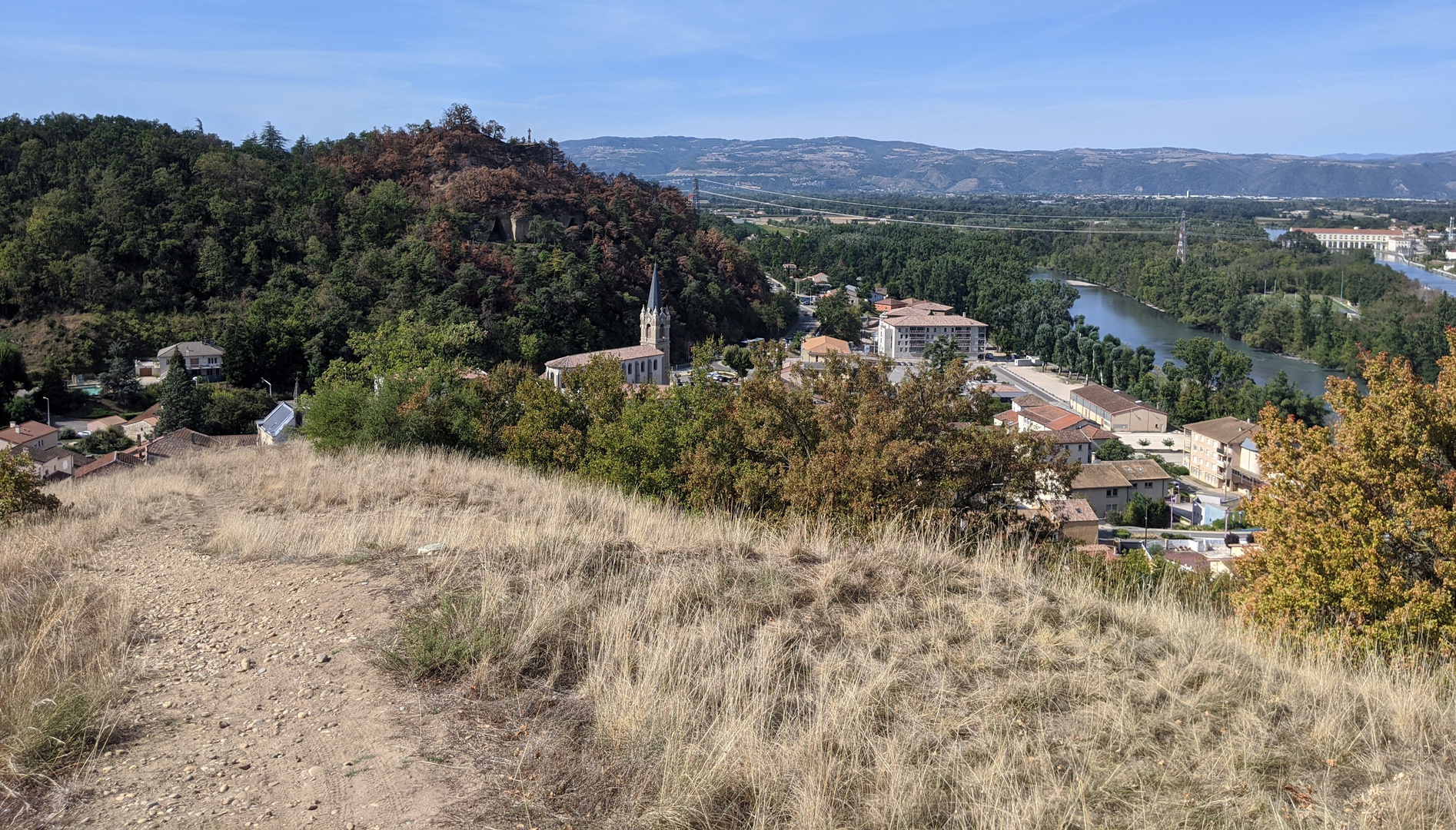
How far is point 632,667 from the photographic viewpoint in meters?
3.03

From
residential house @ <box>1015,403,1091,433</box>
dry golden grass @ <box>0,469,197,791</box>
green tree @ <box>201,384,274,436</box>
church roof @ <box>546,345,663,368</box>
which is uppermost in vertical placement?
dry golden grass @ <box>0,469,197,791</box>

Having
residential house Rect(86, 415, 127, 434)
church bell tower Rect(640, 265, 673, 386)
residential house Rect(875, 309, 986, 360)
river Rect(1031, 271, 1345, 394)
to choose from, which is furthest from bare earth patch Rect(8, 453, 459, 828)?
residential house Rect(875, 309, 986, 360)

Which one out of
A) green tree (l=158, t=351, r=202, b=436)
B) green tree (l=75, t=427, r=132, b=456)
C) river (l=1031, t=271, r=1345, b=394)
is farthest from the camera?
river (l=1031, t=271, r=1345, b=394)

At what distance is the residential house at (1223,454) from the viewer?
2277cm

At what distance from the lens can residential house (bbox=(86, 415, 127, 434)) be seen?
23062 millimetres

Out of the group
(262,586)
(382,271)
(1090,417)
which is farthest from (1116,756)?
(382,271)

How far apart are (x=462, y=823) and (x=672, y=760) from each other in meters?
0.53

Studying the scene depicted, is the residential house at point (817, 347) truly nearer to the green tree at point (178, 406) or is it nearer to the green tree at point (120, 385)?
the green tree at point (178, 406)

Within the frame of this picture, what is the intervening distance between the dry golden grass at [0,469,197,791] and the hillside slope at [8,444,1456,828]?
0.36 ft

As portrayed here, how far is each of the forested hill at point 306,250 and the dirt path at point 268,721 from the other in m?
25.1

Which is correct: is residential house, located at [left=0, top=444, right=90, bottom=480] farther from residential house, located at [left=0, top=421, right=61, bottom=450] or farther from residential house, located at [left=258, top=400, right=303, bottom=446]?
residential house, located at [left=258, top=400, right=303, bottom=446]

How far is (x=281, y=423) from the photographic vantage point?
69.1ft

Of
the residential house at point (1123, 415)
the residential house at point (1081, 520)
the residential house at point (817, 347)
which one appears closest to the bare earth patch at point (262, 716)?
the residential house at point (1081, 520)

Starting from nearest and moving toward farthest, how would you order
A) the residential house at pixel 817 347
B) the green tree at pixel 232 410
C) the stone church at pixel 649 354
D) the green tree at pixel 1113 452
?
1. the green tree at pixel 232 410
2. the green tree at pixel 1113 452
3. the stone church at pixel 649 354
4. the residential house at pixel 817 347
